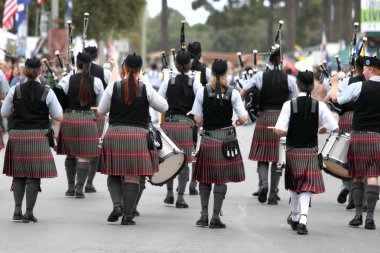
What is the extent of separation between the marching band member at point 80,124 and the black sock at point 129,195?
2.61 metres

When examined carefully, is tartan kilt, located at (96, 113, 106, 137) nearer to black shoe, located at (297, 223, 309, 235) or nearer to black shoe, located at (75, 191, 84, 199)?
black shoe, located at (75, 191, 84, 199)

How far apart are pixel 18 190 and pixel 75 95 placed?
7.84 feet

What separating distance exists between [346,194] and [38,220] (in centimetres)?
460

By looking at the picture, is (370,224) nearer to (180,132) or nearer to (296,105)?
(296,105)

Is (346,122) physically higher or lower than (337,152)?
higher

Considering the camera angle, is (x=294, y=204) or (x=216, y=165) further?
(x=216, y=165)

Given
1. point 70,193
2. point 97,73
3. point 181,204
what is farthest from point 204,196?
point 97,73

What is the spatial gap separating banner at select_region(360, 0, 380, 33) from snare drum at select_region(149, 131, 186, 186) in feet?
69.2

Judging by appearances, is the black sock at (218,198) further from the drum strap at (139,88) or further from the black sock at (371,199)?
the black sock at (371,199)

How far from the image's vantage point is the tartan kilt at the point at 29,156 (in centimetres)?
→ 1228

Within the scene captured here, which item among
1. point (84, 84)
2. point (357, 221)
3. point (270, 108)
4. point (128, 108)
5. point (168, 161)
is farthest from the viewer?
point (270, 108)

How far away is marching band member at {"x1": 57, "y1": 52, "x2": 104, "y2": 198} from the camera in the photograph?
14398mm

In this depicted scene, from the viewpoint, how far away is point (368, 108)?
40.4ft

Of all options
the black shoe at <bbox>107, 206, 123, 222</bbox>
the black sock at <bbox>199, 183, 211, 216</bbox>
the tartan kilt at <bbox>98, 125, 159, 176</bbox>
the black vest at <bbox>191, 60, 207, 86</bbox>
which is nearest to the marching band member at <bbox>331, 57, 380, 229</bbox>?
the black sock at <bbox>199, 183, 211, 216</bbox>
